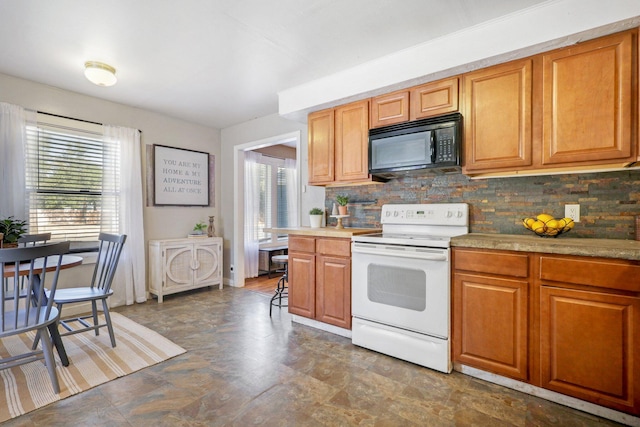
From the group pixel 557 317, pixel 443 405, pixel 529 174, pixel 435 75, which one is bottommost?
pixel 443 405

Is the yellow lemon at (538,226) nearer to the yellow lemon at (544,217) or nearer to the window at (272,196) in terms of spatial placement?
the yellow lemon at (544,217)

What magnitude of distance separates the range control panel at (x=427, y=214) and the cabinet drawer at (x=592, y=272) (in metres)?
0.82

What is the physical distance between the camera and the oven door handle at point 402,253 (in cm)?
211

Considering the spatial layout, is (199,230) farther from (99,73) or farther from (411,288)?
(411,288)

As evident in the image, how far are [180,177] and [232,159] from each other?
0.82m

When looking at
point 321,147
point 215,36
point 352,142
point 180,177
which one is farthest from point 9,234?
point 352,142

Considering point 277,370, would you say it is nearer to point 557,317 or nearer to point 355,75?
point 557,317

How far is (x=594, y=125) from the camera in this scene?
1898 millimetres

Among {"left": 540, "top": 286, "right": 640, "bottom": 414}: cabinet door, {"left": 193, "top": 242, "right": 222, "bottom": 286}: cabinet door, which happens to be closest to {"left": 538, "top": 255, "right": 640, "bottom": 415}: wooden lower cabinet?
{"left": 540, "top": 286, "right": 640, "bottom": 414}: cabinet door

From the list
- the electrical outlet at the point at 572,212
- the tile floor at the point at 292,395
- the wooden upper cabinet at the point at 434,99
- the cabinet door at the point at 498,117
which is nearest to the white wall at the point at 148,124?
the tile floor at the point at 292,395

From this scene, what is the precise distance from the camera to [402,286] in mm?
2322

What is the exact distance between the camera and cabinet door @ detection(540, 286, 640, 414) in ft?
5.22

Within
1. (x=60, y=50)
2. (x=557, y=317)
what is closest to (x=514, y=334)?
(x=557, y=317)

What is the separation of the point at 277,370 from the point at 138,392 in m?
0.89
